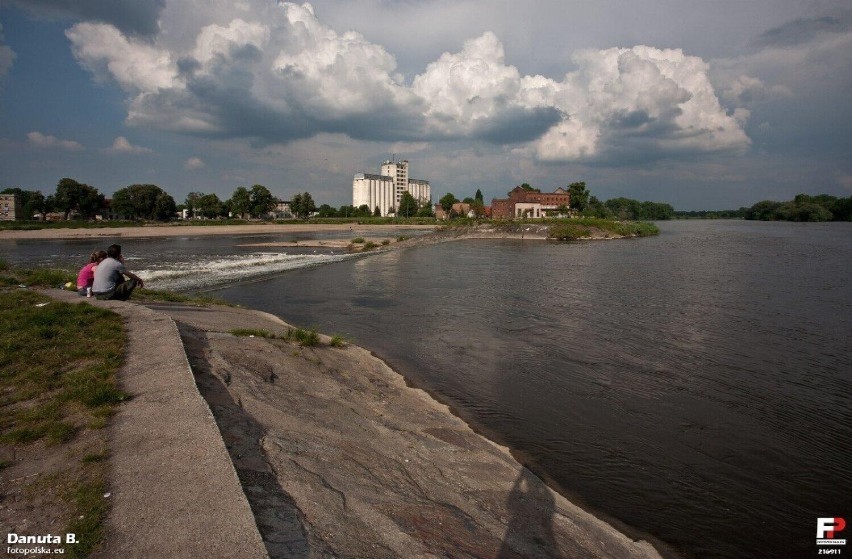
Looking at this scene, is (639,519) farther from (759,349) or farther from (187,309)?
(187,309)

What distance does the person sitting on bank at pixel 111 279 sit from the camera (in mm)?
15375

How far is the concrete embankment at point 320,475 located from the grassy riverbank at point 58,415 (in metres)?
0.27

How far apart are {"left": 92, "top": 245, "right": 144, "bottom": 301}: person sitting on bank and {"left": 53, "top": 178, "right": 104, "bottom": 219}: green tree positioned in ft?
475

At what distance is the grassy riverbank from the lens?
16.1ft

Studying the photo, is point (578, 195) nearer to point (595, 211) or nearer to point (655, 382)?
point (595, 211)

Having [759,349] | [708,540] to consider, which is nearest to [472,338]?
[759,349]

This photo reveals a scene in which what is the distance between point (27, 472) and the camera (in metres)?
5.75

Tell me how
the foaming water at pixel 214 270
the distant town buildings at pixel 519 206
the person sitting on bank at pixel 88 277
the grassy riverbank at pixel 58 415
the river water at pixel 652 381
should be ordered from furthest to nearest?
the distant town buildings at pixel 519 206 < the foaming water at pixel 214 270 < the person sitting on bank at pixel 88 277 < the river water at pixel 652 381 < the grassy riverbank at pixel 58 415

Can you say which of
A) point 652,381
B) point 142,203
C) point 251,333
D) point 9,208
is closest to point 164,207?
point 142,203

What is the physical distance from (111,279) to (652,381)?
1710cm

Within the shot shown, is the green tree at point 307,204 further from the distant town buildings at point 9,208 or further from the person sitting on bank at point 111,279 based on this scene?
the person sitting on bank at point 111,279

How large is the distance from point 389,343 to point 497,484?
34.6 ft

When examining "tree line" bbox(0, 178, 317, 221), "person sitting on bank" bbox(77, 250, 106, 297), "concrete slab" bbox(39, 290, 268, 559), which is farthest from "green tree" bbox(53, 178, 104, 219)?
"concrete slab" bbox(39, 290, 268, 559)

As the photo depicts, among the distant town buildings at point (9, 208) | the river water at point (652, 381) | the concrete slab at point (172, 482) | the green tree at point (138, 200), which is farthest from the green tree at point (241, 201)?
the concrete slab at point (172, 482)
